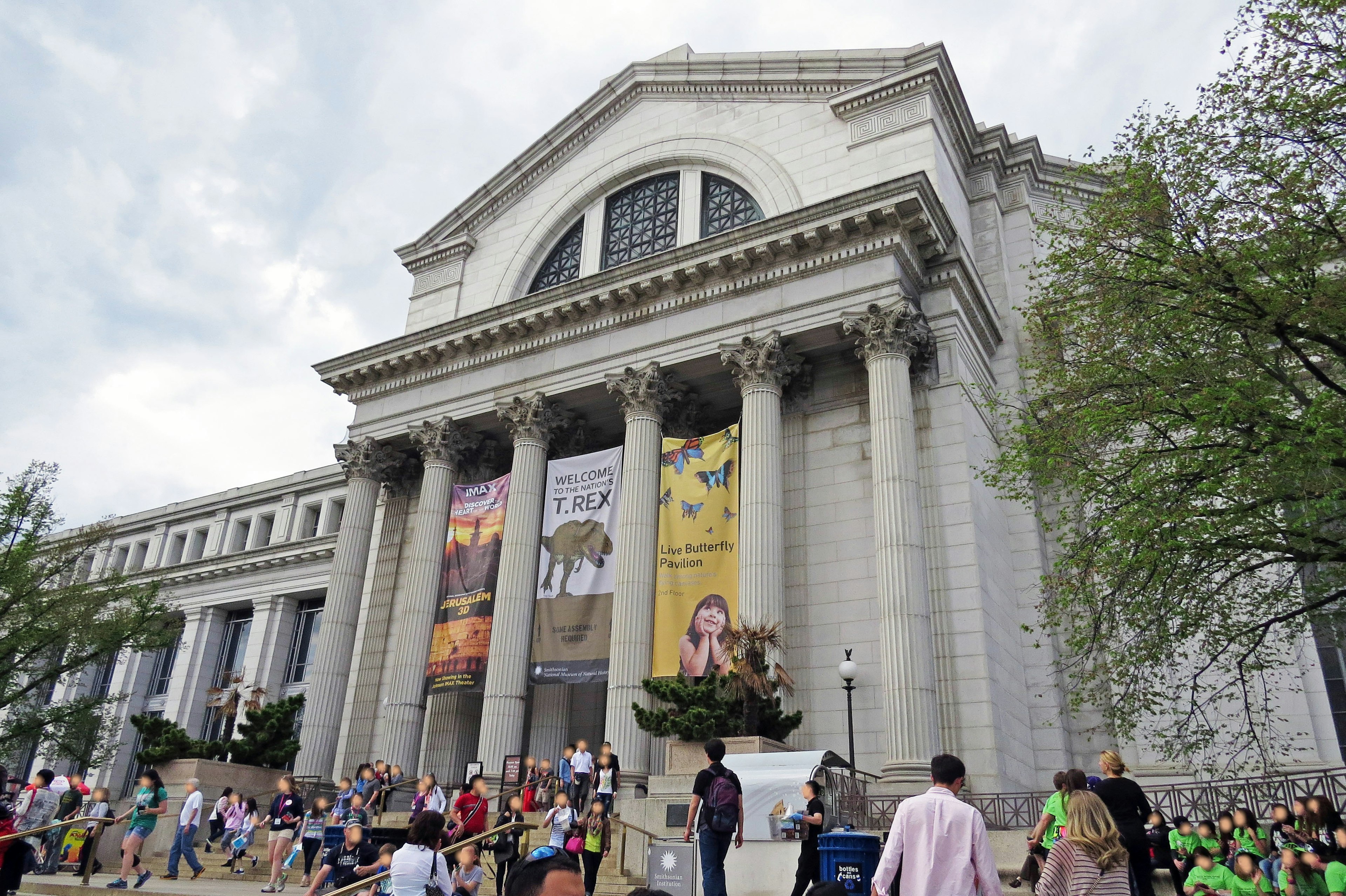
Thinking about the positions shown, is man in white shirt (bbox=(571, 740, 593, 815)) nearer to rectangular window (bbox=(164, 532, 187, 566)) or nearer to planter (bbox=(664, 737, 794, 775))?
planter (bbox=(664, 737, 794, 775))

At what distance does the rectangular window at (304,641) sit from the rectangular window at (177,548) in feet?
39.1

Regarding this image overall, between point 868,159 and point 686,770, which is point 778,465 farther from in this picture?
point 868,159

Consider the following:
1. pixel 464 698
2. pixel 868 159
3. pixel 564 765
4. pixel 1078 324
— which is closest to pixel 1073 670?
pixel 1078 324

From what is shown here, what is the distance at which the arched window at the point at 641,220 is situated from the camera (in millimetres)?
31750

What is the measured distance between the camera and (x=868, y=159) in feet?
93.6

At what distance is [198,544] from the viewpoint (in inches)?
2178

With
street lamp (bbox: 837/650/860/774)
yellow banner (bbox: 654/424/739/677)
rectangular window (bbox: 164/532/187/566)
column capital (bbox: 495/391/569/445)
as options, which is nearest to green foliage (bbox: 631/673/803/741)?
street lamp (bbox: 837/650/860/774)

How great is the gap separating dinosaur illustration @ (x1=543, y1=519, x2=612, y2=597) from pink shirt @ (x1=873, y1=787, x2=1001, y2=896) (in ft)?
65.9

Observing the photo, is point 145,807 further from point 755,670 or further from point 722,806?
point 755,670

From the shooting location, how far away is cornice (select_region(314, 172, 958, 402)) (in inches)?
968

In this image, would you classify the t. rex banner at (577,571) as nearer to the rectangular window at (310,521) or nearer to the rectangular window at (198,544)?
the rectangular window at (310,521)

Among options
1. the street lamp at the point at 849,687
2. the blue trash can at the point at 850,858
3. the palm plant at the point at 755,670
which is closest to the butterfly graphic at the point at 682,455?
the palm plant at the point at 755,670

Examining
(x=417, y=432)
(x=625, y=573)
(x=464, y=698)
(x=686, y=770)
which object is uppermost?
(x=417, y=432)

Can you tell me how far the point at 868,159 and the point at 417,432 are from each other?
1654cm
